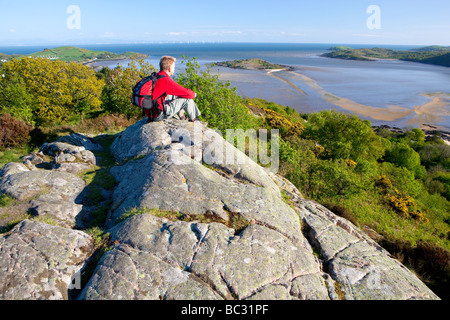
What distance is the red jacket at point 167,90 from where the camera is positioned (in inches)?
323

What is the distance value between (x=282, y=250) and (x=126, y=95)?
18699mm

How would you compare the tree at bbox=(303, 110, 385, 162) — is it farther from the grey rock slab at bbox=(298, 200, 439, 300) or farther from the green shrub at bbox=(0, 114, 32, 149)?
the green shrub at bbox=(0, 114, 32, 149)

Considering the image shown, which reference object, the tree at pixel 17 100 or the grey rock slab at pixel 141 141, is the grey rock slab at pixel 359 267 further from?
the tree at pixel 17 100

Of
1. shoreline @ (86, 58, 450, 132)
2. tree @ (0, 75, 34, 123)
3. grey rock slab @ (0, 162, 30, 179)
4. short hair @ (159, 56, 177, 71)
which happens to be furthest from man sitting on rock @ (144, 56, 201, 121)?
shoreline @ (86, 58, 450, 132)

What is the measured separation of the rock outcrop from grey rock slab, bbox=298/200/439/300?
0.02 metres

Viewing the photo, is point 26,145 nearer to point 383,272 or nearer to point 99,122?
point 99,122

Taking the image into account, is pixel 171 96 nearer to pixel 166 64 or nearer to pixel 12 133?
pixel 166 64

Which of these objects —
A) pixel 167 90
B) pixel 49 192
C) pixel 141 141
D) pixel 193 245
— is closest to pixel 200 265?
pixel 193 245

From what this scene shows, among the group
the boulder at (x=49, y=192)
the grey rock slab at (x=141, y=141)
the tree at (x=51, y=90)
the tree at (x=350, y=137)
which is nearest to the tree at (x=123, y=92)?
the tree at (x=51, y=90)

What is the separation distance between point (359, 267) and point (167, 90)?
7.66m

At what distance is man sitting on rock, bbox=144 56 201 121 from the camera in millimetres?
8157

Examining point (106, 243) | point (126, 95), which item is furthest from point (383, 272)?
point (126, 95)

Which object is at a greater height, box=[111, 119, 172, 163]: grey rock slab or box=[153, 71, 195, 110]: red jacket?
box=[153, 71, 195, 110]: red jacket

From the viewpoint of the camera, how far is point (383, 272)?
515cm
